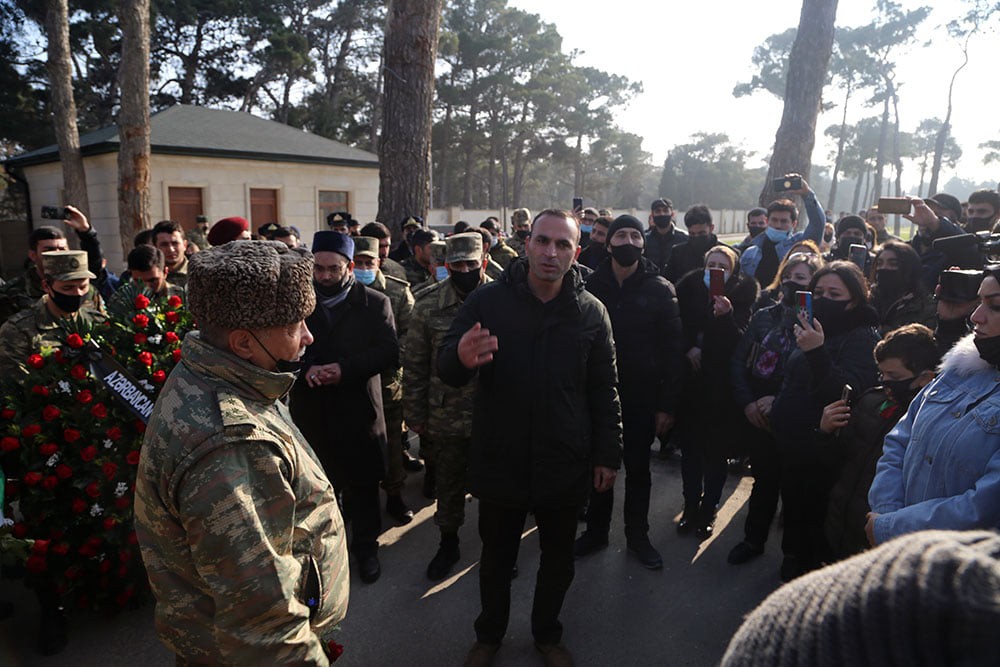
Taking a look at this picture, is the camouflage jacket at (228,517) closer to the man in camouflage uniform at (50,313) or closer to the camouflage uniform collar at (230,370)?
the camouflage uniform collar at (230,370)

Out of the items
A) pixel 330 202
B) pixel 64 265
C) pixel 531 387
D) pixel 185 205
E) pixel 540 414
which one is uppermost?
pixel 330 202

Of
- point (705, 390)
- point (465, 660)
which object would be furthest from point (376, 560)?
point (705, 390)

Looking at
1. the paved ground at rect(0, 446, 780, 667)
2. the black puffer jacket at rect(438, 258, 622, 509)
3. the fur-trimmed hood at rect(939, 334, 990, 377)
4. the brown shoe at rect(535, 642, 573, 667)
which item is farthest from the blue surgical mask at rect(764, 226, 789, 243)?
the brown shoe at rect(535, 642, 573, 667)

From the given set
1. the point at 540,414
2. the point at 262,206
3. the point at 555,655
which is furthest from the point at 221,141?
the point at 555,655

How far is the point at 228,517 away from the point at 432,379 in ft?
8.53

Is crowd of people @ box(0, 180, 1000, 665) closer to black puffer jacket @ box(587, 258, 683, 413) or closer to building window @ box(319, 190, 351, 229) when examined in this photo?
black puffer jacket @ box(587, 258, 683, 413)

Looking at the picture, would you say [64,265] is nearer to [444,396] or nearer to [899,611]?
[444,396]

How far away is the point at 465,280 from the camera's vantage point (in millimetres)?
4062

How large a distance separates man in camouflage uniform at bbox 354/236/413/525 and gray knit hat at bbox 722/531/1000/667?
3977mm

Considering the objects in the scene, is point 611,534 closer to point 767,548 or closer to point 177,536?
point 767,548

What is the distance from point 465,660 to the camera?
3115 mm

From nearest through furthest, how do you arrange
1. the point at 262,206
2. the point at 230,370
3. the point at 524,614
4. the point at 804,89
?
the point at 230,370
the point at 524,614
the point at 804,89
the point at 262,206

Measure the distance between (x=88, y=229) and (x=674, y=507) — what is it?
212 inches

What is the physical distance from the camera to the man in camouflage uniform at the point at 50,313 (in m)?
3.67
